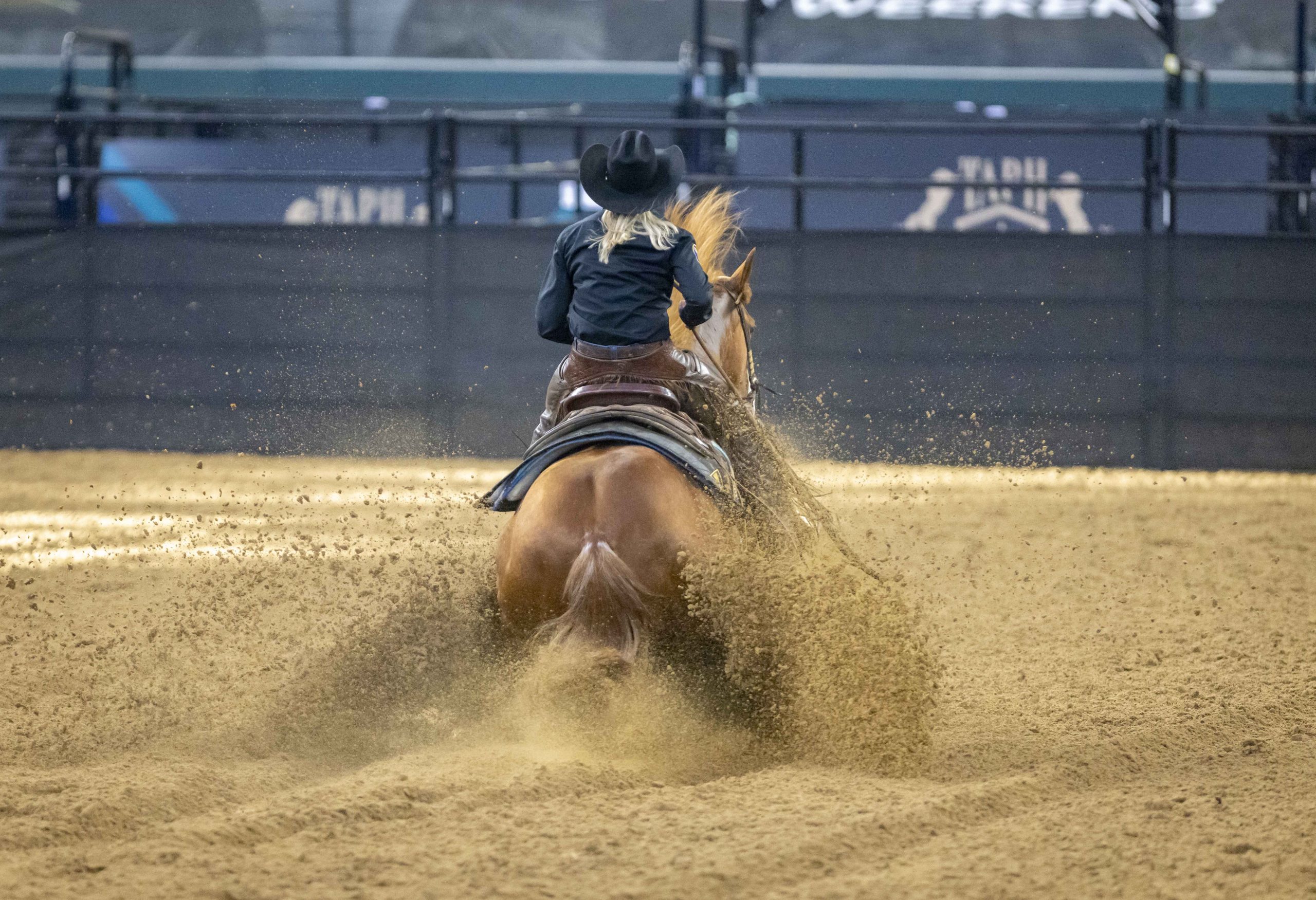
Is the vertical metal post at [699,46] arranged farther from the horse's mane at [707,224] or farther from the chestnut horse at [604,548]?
the chestnut horse at [604,548]

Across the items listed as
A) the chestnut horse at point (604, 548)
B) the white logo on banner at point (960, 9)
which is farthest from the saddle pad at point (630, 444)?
the white logo on banner at point (960, 9)

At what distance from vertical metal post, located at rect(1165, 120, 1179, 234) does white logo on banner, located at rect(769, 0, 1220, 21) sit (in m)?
5.39

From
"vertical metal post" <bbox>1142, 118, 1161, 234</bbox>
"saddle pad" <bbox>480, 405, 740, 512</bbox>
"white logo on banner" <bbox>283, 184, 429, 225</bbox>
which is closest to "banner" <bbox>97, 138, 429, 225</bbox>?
"white logo on banner" <bbox>283, 184, 429, 225</bbox>

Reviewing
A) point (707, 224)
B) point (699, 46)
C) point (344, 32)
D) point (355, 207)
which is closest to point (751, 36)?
point (699, 46)

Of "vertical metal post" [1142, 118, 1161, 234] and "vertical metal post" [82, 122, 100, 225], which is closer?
"vertical metal post" [1142, 118, 1161, 234]

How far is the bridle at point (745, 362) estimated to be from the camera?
336 centimetres

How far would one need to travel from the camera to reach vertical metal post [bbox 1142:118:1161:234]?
7785 millimetres

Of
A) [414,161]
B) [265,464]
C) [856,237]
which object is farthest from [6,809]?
[414,161]

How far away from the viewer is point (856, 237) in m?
8.04

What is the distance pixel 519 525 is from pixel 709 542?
452mm

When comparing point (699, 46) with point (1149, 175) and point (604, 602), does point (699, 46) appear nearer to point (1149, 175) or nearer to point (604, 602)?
point (1149, 175)

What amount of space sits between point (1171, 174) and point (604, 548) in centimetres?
639

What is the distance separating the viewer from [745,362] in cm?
359

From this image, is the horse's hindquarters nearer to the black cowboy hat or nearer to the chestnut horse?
the chestnut horse
